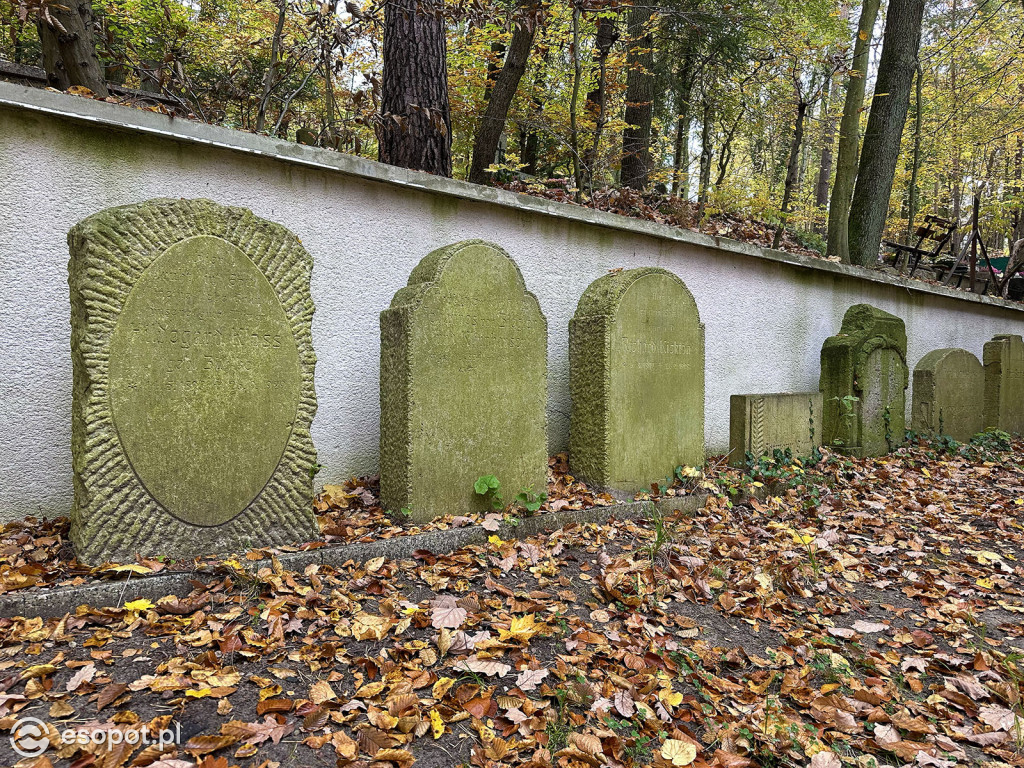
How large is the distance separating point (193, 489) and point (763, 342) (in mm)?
5585

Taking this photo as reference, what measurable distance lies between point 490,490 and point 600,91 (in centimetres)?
606

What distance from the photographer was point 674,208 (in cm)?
869

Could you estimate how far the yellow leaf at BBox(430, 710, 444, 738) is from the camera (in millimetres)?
1896

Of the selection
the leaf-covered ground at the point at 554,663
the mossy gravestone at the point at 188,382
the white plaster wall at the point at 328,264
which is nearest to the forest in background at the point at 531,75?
the white plaster wall at the point at 328,264

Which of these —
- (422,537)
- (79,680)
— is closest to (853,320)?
(422,537)

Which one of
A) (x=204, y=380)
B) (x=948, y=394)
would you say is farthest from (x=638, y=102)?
(x=204, y=380)

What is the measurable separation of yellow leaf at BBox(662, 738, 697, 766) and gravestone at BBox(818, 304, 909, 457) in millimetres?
4839

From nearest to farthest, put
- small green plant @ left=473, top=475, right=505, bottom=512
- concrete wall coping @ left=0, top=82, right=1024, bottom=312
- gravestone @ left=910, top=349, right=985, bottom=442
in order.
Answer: concrete wall coping @ left=0, top=82, right=1024, bottom=312, small green plant @ left=473, top=475, right=505, bottom=512, gravestone @ left=910, top=349, right=985, bottom=442

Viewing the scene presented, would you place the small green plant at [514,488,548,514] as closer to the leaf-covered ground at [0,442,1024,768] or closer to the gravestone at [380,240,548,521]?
the gravestone at [380,240,548,521]

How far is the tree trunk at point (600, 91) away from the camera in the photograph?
7379mm

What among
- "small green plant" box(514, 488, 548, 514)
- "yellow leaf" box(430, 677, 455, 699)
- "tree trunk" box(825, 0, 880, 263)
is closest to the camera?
"yellow leaf" box(430, 677, 455, 699)

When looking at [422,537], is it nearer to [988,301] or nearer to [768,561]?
[768,561]

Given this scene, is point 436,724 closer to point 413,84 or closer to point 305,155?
point 305,155

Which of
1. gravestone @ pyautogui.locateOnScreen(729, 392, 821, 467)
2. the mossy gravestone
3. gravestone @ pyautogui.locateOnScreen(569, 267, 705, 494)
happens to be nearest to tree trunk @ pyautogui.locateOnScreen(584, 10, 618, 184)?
gravestone @ pyautogui.locateOnScreen(569, 267, 705, 494)
